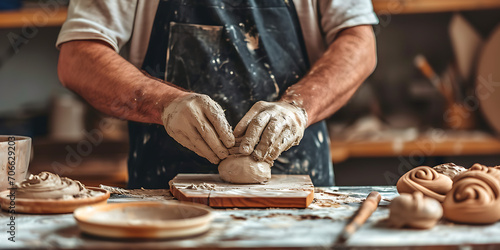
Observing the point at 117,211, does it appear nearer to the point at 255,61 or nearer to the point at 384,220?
the point at 384,220

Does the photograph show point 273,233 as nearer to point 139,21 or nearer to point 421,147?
point 139,21

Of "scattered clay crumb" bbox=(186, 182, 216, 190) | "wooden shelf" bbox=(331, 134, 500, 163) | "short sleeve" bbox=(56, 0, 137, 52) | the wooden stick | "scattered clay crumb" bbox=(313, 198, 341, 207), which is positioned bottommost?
"wooden shelf" bbox=(331, 134, 500, 163)

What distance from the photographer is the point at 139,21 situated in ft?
5.18

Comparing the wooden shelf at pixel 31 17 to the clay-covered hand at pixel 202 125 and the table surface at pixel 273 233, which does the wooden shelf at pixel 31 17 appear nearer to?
the clay-covered hand at pixel 202 125

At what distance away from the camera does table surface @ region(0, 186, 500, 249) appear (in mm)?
750

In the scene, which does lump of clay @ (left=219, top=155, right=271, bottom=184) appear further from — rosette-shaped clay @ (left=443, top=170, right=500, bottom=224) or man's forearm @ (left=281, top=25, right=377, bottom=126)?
rosette-shaped clay @ (left=443, top=170, right=500, bottom=224)

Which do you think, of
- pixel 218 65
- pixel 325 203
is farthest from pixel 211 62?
pixel 325 203

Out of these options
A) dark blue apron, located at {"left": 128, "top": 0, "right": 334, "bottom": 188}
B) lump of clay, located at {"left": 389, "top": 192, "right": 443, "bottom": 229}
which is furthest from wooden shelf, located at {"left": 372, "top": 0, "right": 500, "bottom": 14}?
lump of clay, located at {"left": 389, "top": 192, "right": 443, "bottom": 229}

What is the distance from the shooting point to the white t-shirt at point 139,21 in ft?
4.94

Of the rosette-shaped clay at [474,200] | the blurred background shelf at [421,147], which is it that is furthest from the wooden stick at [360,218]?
the blurred background shelf at [421,147]

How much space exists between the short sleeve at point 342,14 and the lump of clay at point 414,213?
0.87m

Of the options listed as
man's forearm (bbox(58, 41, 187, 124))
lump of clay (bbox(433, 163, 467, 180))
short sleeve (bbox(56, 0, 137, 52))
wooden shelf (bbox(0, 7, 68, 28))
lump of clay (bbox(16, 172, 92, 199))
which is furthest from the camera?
wooden shelf (bbox(0, 7, 68, 28))

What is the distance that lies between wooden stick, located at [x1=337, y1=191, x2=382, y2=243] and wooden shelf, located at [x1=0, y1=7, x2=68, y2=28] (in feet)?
6.83

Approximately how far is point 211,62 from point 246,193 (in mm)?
563
